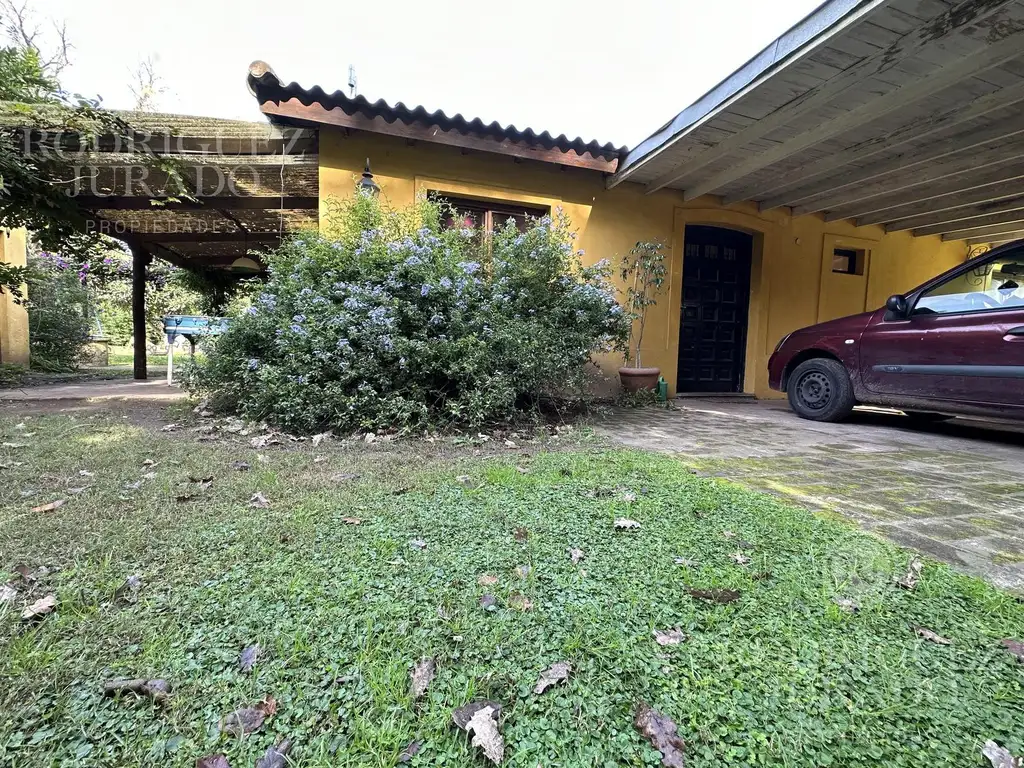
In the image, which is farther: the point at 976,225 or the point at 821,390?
the point at 976,225

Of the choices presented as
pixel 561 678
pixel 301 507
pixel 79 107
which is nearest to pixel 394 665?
pixel 561 678

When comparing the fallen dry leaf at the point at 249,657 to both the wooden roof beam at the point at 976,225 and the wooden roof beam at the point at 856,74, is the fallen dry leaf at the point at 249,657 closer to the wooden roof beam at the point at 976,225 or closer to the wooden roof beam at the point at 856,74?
the wooden roof beam at the point at 856,74

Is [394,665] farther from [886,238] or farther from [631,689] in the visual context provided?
[886,238]

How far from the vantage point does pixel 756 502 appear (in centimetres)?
209

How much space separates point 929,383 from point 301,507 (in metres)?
4.84

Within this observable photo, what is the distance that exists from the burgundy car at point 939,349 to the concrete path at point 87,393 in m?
7.09

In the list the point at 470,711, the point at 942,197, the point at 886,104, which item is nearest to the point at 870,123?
the point at 886,104

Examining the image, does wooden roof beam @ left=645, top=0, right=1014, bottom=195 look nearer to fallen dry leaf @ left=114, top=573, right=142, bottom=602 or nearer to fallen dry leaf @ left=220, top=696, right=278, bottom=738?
fallen dry leaf @ left=220, top=696, right=278, bottom=738

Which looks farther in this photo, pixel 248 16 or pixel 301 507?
pixel 248 16

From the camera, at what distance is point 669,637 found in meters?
1.16

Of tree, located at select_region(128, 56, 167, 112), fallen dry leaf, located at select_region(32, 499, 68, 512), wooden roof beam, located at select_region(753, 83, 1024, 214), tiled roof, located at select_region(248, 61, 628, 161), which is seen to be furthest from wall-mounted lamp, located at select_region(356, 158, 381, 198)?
tree, located at select_region(128, 56, 167, 112)

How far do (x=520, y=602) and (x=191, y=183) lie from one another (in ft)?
22.6

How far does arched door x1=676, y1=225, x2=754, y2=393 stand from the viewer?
7086mm

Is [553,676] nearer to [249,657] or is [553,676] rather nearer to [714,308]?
[249,657]
